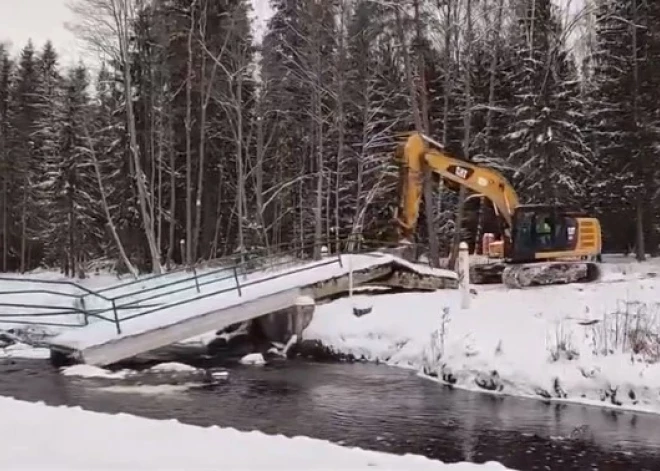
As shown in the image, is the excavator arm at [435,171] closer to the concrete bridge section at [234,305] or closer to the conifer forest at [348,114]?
the concrete bridge section at [234,305]

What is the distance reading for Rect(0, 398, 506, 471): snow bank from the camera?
6.03 m

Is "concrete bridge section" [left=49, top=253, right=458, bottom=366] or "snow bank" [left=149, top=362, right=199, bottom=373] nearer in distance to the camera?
"snow bank" [left=149, top=362, right=199, bottom=373]

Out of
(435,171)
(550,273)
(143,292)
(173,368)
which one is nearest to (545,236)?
(550,273)

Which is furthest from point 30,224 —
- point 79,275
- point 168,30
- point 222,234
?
point 168,30

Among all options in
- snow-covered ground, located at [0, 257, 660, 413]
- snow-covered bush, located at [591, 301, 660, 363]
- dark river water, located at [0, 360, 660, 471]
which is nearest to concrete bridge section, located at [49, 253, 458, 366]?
snow-covered ground, located at [0, 257, 660, 413]

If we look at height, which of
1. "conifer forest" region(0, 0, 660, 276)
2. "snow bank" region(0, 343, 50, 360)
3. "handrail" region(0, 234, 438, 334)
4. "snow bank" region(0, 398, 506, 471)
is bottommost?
"snow bank" region(0, 343, 50, 360)

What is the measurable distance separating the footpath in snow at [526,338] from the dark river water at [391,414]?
49 cm

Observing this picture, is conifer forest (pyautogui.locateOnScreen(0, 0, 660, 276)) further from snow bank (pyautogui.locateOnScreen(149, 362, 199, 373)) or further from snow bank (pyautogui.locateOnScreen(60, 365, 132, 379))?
snow bank (pyautogui.locateOnScreen(60, 365, 132, 379))

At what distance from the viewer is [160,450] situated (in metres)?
6.44

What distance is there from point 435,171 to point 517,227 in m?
2.50

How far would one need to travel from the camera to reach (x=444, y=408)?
449 inches

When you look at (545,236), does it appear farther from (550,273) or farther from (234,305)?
(234,305)

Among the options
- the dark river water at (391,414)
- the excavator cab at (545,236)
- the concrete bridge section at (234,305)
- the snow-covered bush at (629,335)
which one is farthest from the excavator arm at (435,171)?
the snow-covered bush at (629,335)

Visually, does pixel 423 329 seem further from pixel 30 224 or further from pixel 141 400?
pixel 30 224
